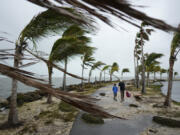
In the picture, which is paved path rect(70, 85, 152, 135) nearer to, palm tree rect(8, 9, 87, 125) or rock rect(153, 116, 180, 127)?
rock rect(153, 116, 180, 127)

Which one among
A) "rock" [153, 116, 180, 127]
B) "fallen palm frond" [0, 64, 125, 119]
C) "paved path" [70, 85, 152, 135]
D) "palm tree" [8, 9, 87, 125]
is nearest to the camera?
"fallen palm frond" [0, 64, 125, 119]

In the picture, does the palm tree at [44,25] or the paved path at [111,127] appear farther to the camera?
the paved path at [111,127]

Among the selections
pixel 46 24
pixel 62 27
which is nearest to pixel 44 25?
pixel 46 24

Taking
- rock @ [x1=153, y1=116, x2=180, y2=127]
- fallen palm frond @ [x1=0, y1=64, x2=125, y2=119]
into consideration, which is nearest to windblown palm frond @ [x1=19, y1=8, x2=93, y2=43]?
fallen palm frond @ [x1=0, y1=64, x2=125, y2=119]

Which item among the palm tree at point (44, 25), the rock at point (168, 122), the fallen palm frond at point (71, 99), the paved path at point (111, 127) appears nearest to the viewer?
the fallen palm frond at point (71, 99)

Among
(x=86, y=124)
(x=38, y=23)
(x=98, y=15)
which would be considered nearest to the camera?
(x=98, y=15)

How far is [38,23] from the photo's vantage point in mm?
3576

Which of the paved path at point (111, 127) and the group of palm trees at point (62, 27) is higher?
the group of palm trees at point (62, 27)

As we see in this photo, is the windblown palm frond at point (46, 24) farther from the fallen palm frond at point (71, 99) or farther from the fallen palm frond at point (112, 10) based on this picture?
the fallen palm frond at point (71, 99)

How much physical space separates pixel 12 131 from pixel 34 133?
1028 millimetres

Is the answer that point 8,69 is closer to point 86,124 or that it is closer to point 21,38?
point 21,38

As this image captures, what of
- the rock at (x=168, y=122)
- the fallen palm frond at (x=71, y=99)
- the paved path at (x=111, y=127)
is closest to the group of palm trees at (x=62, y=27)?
the fallen palm frond at (x=71, y=99)

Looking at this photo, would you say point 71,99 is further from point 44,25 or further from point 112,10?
point 44,25

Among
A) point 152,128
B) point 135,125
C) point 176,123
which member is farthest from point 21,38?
point 176,123
